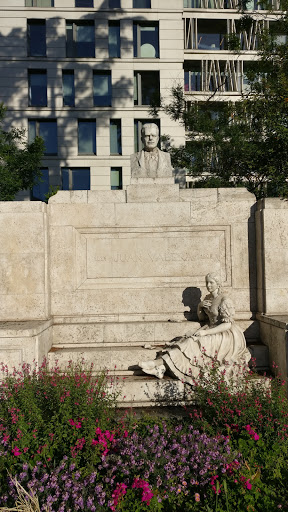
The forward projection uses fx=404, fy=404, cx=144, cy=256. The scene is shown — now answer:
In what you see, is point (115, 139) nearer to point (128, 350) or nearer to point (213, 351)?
point (128, 350)

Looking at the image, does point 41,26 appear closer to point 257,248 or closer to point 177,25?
point 177,25

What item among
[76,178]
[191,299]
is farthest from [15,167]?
[191,299]

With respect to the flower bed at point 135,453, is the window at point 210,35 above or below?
above

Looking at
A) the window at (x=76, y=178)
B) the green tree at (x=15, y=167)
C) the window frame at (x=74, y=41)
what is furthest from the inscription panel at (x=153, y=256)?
the window frame at (x=74, y=41)

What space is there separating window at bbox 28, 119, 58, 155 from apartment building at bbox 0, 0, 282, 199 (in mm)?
59

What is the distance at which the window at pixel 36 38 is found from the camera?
23828 millimetres

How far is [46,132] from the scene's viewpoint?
24578 mm

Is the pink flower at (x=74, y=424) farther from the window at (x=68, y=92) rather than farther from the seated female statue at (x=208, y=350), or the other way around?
the window at (x=68, y=92)

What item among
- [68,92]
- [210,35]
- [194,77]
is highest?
[210,35]

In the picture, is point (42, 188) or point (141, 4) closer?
point (42, 188)

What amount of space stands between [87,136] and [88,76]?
3.52m

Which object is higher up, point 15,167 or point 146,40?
point 146,40

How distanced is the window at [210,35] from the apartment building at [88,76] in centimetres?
507

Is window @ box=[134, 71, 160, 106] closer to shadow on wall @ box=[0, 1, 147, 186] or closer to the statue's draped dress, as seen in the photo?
shadow on wall @ box=[0, 1, 147, 186]
